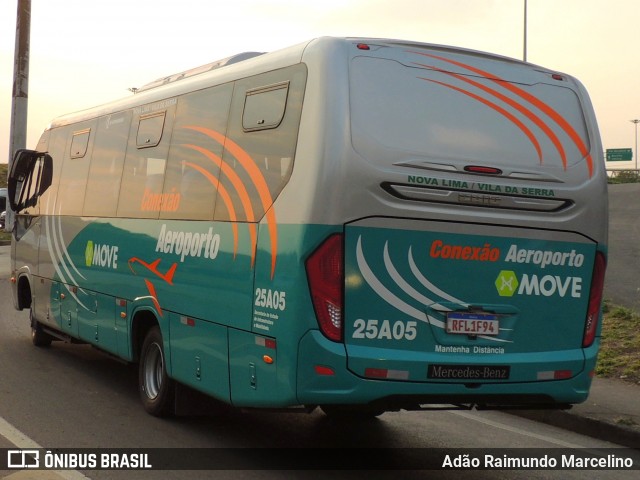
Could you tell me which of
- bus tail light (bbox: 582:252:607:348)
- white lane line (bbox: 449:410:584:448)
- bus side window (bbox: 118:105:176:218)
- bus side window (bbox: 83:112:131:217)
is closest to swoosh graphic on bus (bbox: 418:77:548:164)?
bus tail light (bbox: 582:252:607:348)

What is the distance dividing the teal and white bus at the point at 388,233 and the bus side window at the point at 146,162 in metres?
0.69

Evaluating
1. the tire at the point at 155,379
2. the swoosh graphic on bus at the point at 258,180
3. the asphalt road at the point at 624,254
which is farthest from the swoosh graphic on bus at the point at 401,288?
the asphalt road at the point at 624,254

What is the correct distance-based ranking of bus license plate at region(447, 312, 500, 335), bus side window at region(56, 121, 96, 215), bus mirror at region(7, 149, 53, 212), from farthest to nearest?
bus mirror at region(7, 149, 53, 212)
bus side window at region(56, 121, 96, 215)
bus license plate at region(447, 312, 500, 335)

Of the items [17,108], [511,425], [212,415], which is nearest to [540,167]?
[511,425]

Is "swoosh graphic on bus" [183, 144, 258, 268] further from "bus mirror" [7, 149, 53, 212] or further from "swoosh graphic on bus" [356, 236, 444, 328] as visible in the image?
"bus mirror" [7, 149, 53, 212]

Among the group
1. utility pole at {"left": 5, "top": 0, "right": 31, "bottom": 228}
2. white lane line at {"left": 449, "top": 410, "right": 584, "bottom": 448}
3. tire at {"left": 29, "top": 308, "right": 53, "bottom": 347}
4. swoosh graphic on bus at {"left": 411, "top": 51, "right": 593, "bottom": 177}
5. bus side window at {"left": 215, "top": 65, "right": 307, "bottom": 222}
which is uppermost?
utility pole at {"left": 5, "top": 0, "right": 31, "bottom": 228}

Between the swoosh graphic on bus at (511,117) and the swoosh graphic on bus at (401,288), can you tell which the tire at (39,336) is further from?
the swoosh graphic on bus at (511,117)

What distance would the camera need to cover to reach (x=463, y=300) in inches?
280

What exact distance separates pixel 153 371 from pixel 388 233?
354 cm

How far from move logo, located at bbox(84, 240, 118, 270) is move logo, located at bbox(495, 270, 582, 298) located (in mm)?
4479

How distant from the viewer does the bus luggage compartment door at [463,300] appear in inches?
268

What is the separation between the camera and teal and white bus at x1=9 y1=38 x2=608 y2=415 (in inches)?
266

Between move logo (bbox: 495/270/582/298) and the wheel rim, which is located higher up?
move logo (bbox: 495/270/582/298)

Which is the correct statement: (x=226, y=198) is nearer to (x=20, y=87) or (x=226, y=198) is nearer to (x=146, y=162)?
(x=146, y=162)
